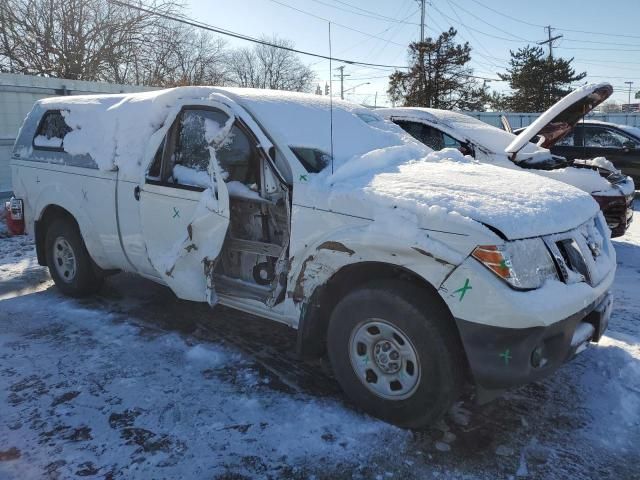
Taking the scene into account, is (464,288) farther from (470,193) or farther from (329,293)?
(329,293)

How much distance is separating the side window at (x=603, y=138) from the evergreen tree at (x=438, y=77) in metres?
27.6

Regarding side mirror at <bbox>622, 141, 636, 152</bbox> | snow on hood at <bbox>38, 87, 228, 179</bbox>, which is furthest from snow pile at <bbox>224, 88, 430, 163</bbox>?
side mirror at <bbox>622, 141, 636, 152</bbox>

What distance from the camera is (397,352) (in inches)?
111

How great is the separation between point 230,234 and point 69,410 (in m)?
1.58

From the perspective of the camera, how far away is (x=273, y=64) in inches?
2286

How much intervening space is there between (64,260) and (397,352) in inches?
154

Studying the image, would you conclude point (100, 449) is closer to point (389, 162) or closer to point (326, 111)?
point (389, 162)

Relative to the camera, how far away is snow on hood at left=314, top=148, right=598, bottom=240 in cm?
264

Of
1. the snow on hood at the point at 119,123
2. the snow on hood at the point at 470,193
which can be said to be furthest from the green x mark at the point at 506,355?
the snow on hood at the point at 119,123

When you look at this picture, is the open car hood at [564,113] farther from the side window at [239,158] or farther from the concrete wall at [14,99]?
the concrete wall at [14,99]

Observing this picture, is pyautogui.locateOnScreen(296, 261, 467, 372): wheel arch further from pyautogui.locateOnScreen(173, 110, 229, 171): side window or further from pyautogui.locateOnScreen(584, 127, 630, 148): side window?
pyautogui.locateOnScreen(584, 127, 630, 148): side window

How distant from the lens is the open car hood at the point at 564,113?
5938 millimetres

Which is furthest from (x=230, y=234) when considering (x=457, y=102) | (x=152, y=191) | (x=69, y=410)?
(x=457, y=102)

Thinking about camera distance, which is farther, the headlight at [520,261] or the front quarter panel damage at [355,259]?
the front quarter panel damage at [355,259]
